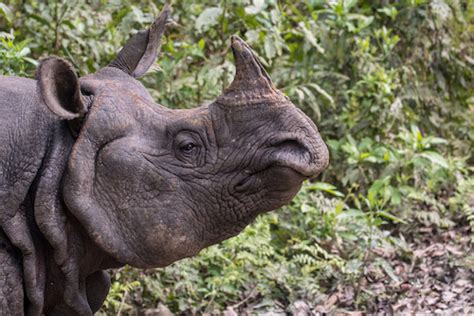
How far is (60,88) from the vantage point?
3055 millimetres

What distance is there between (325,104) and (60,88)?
14.2ft

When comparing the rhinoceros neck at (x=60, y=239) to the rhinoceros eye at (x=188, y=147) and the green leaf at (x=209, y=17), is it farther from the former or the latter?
the green leaf at (x=209, y=17)

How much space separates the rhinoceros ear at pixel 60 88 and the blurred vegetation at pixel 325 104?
1.61 meters

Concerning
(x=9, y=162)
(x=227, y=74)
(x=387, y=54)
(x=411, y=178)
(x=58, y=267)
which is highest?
(x=9, y=162)

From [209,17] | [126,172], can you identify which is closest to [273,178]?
[126,172]

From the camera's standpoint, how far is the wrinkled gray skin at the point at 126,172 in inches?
117

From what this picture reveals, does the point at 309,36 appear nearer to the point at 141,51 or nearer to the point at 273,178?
the point at 141,51

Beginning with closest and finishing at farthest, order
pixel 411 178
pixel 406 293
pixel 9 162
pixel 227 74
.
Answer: pixel 9 162 → pixel 406 293 → pixel 227 74 → pixel 411 178

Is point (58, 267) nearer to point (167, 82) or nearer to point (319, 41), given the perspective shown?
point (167, 82)

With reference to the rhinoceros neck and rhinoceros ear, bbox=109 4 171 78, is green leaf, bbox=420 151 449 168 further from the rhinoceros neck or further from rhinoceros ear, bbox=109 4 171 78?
the rhinoceros neck

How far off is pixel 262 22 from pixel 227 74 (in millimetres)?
563

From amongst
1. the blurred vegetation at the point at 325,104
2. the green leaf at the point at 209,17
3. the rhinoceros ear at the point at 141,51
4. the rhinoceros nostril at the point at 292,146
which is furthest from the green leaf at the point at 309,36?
the rhinoceros nostril at the point at 292,146

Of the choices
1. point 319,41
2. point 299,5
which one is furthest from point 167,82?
point 299,5

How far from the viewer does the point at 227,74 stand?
5.89 meters
